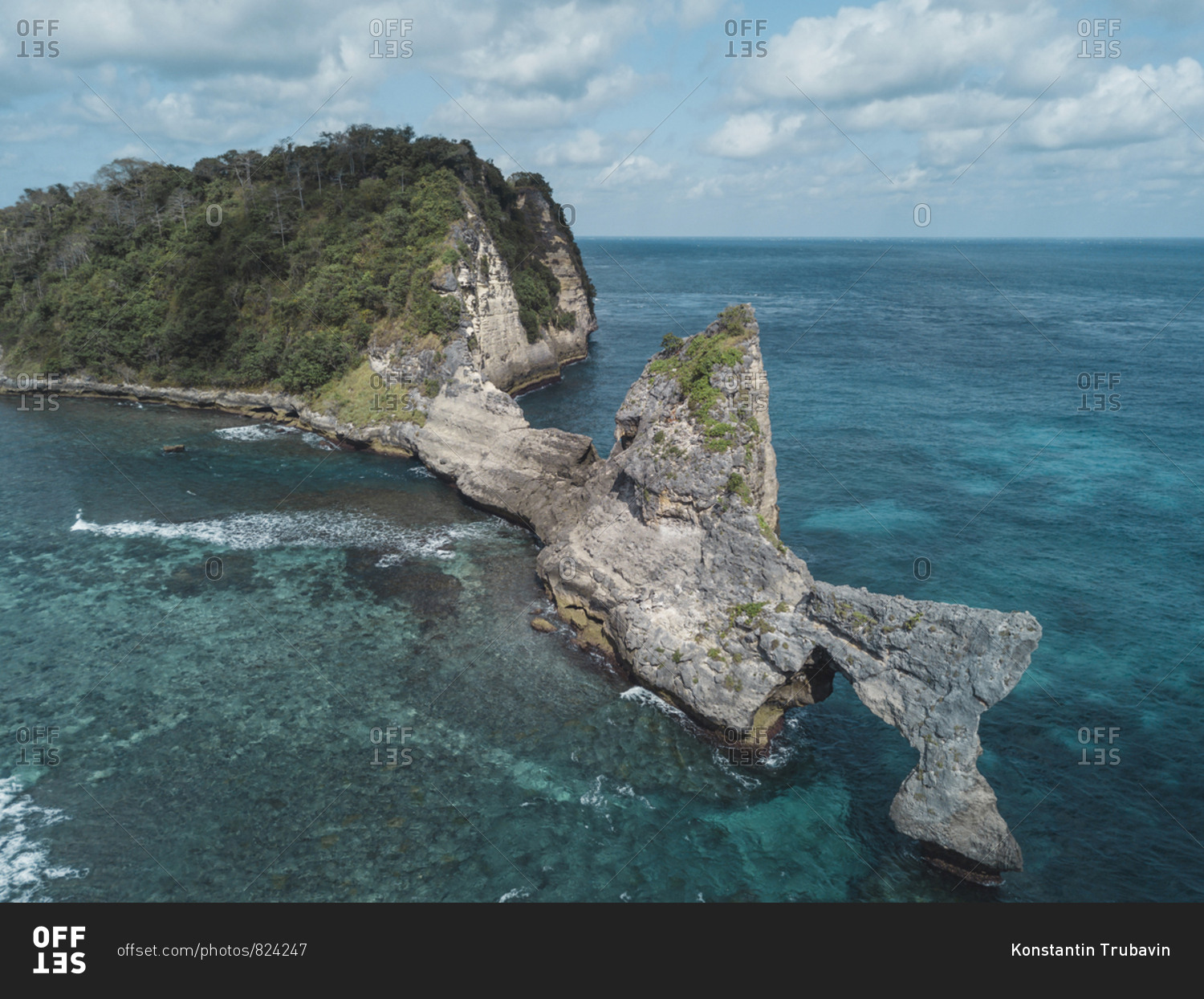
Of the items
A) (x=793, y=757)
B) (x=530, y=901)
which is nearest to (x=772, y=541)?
(x=793, y=757)

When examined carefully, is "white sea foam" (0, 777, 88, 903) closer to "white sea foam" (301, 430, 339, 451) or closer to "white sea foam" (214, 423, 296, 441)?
"white sea foam" (301, 430, 339, 451)

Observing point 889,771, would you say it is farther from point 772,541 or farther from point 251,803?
point 251,803

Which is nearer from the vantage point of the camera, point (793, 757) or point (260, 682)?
point (793, 757)

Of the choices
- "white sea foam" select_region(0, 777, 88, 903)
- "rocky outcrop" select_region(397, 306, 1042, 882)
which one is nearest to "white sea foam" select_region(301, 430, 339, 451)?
"rocky outcrop" select_region(397, 306, 1042, 882)

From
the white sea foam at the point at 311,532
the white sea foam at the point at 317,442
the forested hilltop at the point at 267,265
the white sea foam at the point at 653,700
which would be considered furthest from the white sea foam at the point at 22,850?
the forested hilltop at the point at 267,265

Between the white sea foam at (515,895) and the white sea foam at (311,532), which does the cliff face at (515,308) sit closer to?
the white sea foam at (311,532)

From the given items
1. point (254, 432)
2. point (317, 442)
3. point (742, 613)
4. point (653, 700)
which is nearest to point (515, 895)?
point (653, 700)
